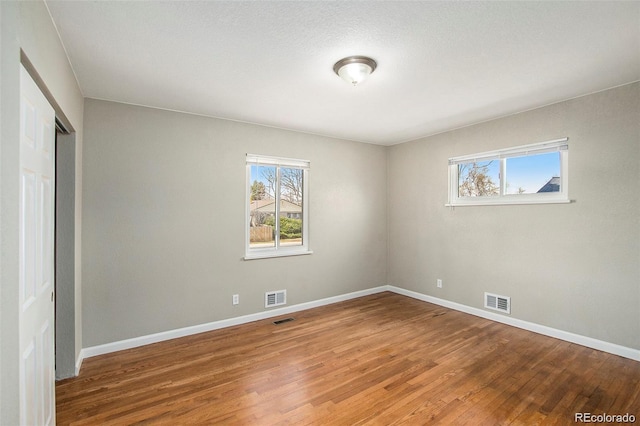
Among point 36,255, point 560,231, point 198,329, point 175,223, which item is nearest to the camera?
point 36,255

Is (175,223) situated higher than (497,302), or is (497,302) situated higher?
(175,223)

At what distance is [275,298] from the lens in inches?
165

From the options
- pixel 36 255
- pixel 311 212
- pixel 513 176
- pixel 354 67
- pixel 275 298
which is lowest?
pixel 275 298

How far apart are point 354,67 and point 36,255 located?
234 centimetres

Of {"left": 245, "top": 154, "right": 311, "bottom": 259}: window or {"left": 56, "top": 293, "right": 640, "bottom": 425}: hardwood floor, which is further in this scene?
{"left": 245, "top": 154, "right": 311, "bottom": 259}: window

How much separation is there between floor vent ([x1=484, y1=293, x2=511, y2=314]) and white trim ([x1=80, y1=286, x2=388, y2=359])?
74.7 inches

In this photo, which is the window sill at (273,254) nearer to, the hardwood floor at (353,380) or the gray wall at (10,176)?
the hardwood floor at (353,380)

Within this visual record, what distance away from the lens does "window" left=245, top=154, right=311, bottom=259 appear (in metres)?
4.09

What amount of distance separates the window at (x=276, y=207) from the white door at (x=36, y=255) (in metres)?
2.27

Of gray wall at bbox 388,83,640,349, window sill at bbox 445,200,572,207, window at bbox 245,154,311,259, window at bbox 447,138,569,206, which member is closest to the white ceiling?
gray wall at bbox 388,83,640,349

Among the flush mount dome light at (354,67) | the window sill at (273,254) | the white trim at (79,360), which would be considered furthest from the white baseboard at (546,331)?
the white trim at (79,360)

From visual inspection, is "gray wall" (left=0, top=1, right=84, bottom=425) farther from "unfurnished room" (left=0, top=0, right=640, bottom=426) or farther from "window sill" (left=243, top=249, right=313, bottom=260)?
"window sill" (left=243, top=249, right=313, bottom=260)

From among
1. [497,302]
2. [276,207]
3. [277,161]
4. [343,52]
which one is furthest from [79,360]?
[497,302]

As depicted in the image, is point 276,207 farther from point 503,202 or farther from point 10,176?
point 10,176
